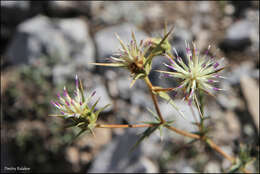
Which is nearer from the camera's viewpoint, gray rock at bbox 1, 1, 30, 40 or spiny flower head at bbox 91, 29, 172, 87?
spiny flower head at bbox 91, 29, 172, 87

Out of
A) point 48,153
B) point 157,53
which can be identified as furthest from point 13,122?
point 157,53

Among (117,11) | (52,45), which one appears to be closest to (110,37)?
(117,11)

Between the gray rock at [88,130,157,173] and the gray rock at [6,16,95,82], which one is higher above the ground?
the gray rock at [6,16,95,82]

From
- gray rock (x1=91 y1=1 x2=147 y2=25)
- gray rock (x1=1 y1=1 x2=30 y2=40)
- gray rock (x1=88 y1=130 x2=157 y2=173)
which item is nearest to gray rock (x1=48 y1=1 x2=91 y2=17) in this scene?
gray rock (x1=91 y1=1 x2=147 y2=25)

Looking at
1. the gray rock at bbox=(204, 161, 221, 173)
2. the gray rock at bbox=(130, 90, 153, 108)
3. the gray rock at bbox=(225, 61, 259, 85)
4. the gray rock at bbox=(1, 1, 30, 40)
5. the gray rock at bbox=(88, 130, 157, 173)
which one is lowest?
the gray rock at bbox=(204, 161, 221, 173)

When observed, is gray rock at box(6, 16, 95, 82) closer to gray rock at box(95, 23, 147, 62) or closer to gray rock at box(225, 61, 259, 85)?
gray rock at box(95, 23, 147, 62)

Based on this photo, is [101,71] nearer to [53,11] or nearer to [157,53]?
[53,11]

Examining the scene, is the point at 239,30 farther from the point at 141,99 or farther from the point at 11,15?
the point at 11,15
